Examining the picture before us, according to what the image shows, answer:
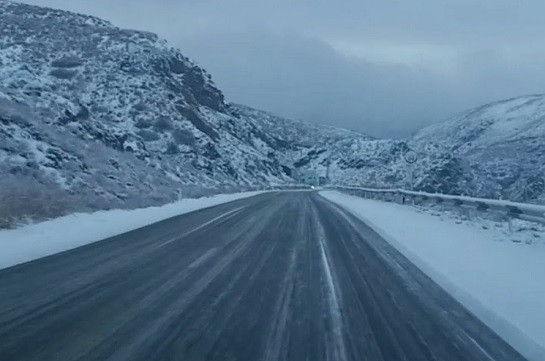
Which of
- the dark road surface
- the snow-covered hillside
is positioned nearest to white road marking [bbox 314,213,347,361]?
the dark road surface

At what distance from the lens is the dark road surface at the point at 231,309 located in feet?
22.4

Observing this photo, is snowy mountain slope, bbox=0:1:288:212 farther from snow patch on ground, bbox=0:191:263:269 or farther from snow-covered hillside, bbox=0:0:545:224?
snow patch on ground, bbox=0:191:263:269

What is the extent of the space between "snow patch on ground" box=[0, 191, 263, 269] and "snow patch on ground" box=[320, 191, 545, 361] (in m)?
8.05

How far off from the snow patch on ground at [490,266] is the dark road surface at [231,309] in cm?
32

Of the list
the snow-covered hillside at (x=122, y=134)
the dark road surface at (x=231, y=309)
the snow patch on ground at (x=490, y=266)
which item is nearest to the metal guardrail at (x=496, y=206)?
the snow patch on ground at (x=490, y=266)

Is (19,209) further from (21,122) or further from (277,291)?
(21,122)

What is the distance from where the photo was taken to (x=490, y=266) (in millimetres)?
12648

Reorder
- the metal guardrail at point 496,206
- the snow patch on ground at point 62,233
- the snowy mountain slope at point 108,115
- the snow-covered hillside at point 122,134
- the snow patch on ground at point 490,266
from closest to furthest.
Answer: the snow patch on ground at point 490,266
the snow patch on ground at point 62,233
the metal guardrail at point 496,206
the snow-covered hillside at point 122,134
the snowy mountain slope at point 108,115

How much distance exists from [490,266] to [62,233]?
36.0ft

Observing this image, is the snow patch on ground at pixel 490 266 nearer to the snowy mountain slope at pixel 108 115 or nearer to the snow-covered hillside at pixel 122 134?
the snow-covered hillside at pixel 122 134

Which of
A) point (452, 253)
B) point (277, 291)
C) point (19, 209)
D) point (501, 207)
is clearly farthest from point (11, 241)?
point (501, 207)

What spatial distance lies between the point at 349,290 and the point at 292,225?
13.2m

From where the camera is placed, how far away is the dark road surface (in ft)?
22.4

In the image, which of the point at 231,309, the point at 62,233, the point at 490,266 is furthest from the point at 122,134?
the point at 231,309
